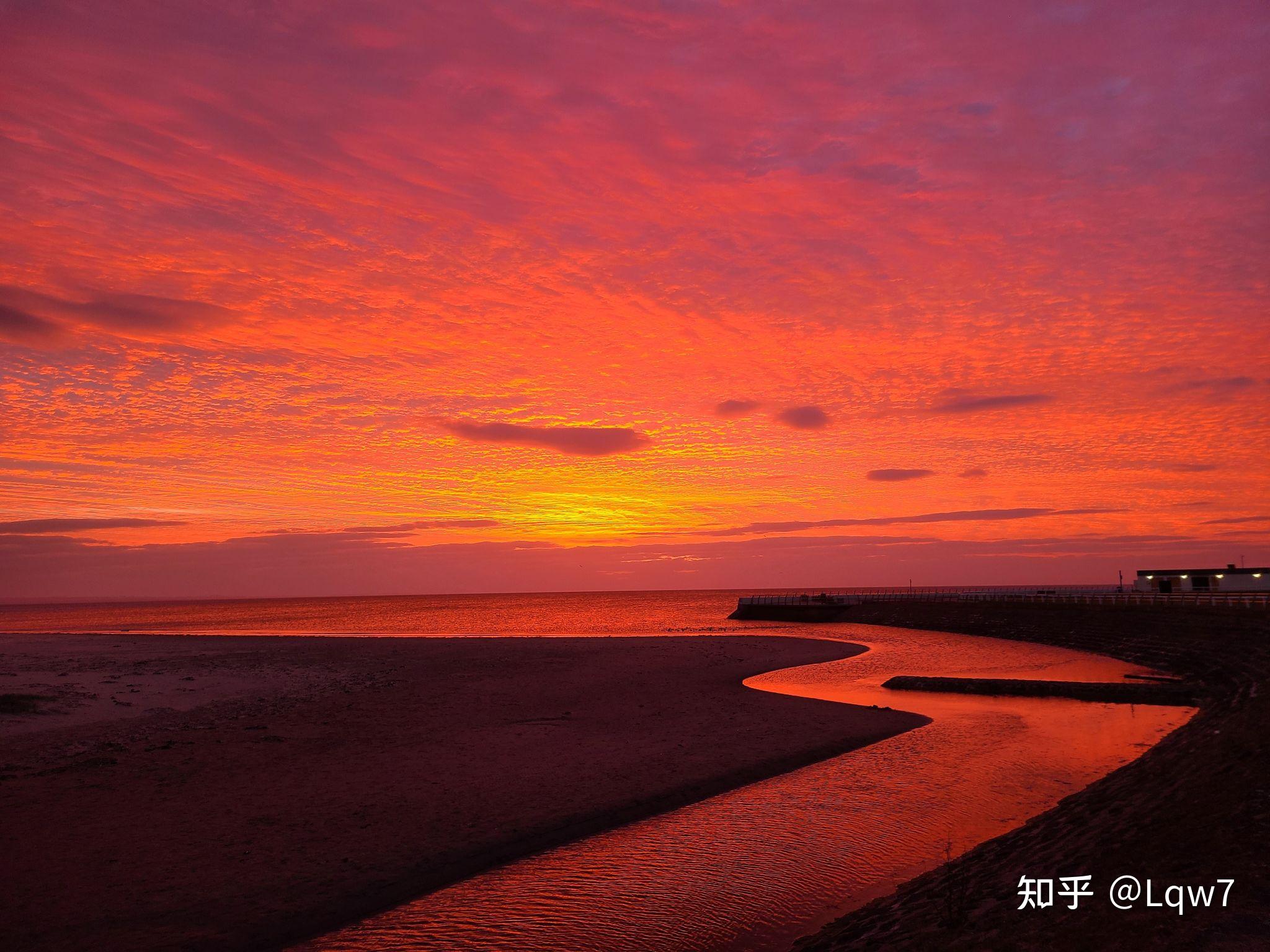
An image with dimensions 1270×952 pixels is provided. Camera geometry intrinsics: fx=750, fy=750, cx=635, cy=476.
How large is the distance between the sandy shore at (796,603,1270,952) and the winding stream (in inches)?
50.6

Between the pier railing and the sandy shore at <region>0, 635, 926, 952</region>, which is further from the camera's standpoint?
the pier railing

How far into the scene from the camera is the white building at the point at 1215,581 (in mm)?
80938

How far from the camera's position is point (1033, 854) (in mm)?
11555

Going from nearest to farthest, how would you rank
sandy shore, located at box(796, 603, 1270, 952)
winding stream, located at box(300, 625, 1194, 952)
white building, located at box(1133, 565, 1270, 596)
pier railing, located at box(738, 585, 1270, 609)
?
sandy shore, located at box(796, 603, 1270, 952) < winding stream, located at box(300, 625, 1194, 952) < pier railing, located at box(738, 585, 1270, 609) < white building, located at box(1133, 565, 1270, 596)

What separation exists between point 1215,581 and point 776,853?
309 feet

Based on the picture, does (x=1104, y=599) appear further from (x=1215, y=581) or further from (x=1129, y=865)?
(x=1129, y=865)

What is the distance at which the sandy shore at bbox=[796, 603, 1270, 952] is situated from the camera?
7.78 meters

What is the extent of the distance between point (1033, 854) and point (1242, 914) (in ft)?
13.8

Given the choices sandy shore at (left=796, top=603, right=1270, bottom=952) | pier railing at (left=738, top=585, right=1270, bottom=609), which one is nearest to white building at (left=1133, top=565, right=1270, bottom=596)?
pier railing at (left=738, top=585, right=1270, bottom=609)

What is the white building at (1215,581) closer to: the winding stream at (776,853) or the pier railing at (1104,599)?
the pier railing at (1104,599)

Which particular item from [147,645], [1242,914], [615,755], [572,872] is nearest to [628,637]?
[147,645]

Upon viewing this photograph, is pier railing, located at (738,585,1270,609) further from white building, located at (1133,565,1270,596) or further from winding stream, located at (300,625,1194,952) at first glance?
winding stream, located at (300,625,1194,952)

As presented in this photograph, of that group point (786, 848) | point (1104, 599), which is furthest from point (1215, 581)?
point (786, 848)

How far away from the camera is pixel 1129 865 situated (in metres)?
9.66
